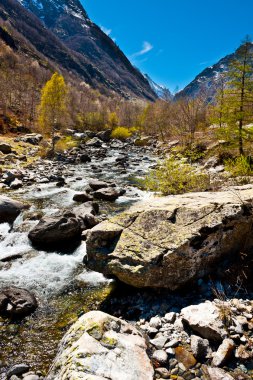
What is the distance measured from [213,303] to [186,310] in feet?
2.48

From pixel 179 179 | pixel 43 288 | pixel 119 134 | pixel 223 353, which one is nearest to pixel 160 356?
pixel 223 353

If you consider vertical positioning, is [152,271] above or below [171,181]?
below

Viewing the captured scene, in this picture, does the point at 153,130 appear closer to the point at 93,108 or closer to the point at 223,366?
the point at 93,108

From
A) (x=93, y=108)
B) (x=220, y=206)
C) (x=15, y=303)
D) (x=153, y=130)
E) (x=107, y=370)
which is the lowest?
(x=15, y=303)

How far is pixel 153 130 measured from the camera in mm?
86938

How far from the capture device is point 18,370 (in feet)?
19.1

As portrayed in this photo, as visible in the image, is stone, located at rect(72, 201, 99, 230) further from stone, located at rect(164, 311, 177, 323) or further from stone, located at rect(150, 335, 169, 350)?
stone, located at rect(150, 335, 169, 350)

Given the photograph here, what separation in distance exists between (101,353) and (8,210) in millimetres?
12226

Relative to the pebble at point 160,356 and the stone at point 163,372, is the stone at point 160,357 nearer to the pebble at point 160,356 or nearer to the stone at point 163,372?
the pebble at point 160,356

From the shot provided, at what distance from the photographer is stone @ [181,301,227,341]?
228 inches

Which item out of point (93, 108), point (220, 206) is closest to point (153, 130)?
point (93, 108)

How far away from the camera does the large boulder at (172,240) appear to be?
24.5 feet

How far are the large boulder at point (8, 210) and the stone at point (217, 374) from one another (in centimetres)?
1267

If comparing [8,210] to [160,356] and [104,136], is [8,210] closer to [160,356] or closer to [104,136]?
[160,356]
